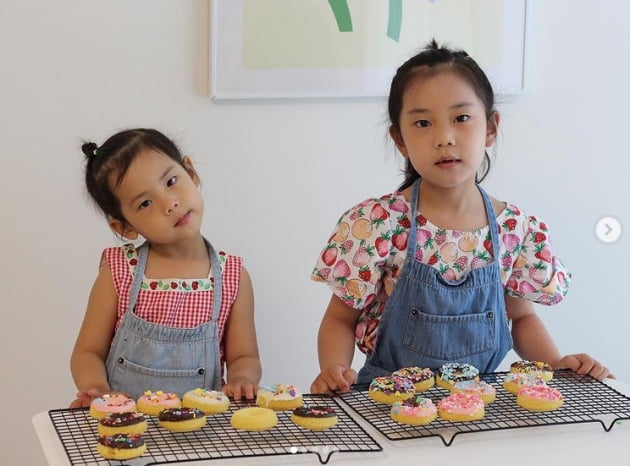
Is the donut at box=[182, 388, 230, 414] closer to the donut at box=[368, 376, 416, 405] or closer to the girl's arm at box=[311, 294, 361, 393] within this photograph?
the donut at box=[368, 376, 416, 405]

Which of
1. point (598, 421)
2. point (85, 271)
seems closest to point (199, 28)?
point (85, 271)

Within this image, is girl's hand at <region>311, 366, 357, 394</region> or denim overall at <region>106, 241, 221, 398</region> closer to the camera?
girl's hand at <region>311, 366, 357, 394</region>

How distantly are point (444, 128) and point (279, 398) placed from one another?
22.9 inches

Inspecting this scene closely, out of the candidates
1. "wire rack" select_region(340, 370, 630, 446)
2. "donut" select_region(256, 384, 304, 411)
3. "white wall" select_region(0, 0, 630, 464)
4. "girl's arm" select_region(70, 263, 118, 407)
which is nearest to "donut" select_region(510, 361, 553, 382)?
"wire rack" select_region(340, 370, 630, 446)

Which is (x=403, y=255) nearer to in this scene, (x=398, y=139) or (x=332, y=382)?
(x=398, y=139)

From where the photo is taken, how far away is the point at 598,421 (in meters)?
1.37

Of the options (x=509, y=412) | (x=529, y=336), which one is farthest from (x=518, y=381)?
(x=529, y=336)

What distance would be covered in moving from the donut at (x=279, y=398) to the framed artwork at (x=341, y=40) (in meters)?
0.98

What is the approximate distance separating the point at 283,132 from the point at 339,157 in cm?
15

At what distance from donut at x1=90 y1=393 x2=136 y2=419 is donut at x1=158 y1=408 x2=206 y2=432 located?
0.23 ft

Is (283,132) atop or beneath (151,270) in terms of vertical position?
atop

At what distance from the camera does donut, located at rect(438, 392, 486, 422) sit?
133 cm

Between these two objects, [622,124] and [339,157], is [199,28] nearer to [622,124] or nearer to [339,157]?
[339,157]

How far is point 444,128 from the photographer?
1688 mm
